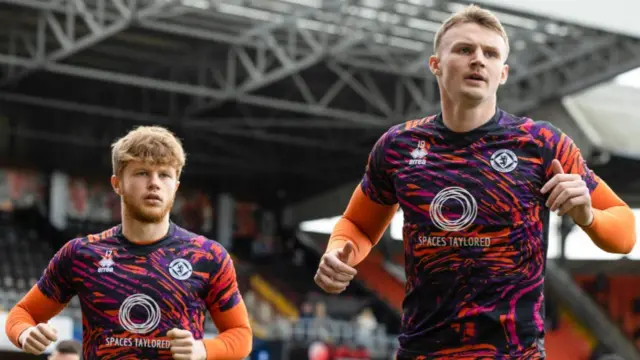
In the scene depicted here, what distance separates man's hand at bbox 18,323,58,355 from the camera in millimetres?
5289

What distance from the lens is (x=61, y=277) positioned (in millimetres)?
5629

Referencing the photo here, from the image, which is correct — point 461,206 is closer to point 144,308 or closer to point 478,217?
point 478,217

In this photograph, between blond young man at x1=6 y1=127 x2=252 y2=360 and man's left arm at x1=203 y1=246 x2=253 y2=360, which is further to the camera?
man's left arm at x1=203 y1=246 x2=253 y2=360

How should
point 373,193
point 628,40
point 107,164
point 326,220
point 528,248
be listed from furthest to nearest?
point 326,220 < point 107,164 < point 628,40 < point 373,193 < point 528,248

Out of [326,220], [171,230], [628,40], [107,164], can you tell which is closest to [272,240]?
[326,220]

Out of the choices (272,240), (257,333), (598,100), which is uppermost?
(598,100)

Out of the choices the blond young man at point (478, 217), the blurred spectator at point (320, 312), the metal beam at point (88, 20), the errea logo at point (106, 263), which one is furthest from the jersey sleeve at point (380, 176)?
the blurred spectator at point (320, 312)

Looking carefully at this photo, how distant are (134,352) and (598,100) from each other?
25.6 metres

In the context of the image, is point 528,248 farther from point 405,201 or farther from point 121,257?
point 121,257

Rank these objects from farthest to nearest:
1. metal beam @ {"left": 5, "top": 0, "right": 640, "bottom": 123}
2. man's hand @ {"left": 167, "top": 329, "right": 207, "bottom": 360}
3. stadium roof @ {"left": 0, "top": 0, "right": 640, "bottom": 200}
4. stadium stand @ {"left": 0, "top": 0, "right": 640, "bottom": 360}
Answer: metal beam @ {"left": 5, "top": 0, "right": 640, "bottom": 123} → stadium stand @ {"left": 0, "top": 0, "right": 640, "bottom": 360} → stadium roof @ {"left": 0, "top": 0, "right": 640, "bottom": 200} → man's hand @ {"left": 167, "top": 329, "right": 207, "bottom": 360}

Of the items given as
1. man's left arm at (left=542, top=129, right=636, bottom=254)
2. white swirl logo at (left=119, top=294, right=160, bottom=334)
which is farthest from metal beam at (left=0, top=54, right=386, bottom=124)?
man's left arm at (left=542, top=129, right=636, bottom=254)

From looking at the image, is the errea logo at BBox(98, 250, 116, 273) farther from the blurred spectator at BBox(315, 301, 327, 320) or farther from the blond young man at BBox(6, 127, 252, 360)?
the blurred spectator at BBox(315, 301, 327, 320)

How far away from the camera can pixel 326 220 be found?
134 feet

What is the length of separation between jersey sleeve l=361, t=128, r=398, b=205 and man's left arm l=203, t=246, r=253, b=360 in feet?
3.55
